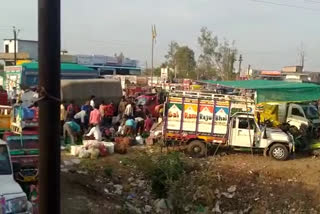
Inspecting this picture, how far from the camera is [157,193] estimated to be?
40.3 ft

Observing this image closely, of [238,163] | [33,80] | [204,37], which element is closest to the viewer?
[238,163]

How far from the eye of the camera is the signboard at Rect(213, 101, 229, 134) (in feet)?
49.7

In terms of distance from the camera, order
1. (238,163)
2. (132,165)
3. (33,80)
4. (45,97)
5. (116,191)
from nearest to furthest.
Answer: (45,97), (116,191), (132,165), (238,163), (33,80)

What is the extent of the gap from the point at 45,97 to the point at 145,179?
10.3 meters

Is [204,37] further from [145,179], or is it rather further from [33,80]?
[145,179]

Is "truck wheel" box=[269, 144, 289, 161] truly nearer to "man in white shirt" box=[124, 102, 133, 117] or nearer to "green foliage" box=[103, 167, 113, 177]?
"green foliage" box=[103, 167, 113, 177]

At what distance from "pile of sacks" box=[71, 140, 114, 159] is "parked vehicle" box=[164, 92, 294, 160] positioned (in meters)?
2.46

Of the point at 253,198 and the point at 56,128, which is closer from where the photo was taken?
the point at 56,128

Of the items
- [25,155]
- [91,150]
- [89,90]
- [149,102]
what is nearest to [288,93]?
[91,150]

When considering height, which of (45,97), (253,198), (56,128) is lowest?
(253,198)

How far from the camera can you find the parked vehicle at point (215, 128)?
15094 millimetres

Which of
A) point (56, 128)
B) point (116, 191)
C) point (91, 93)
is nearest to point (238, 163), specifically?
point (116, 191)

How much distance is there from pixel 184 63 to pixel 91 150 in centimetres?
5612

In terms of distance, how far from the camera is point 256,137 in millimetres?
15148
